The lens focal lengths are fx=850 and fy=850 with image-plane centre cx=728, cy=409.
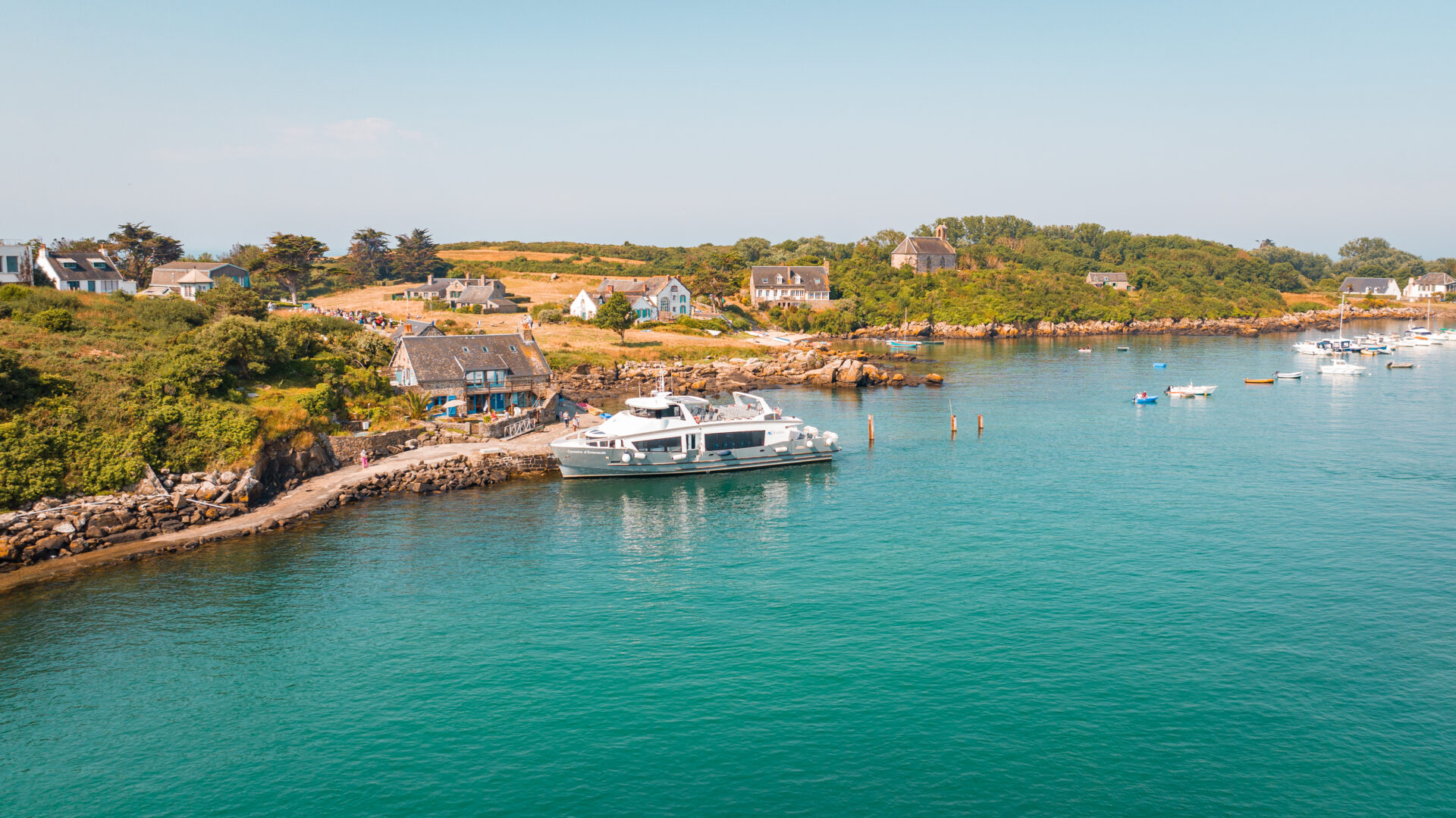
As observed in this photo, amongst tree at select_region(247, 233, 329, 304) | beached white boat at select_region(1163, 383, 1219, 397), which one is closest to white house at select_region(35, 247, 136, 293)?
tree at select_region(247, 233, 329, 304)

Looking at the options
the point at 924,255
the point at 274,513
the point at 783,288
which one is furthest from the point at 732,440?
the point at 924,255

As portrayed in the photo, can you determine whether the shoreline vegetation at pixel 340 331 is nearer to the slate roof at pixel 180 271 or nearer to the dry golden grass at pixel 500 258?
the dry golden grass at pixel 500 258

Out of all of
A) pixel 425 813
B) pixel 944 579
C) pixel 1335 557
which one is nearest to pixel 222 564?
pixel 425 813

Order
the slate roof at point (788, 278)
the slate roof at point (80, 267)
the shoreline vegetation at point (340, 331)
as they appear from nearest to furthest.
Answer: the shoreline vegetation at point (340, 331) → the slate roof at point (80, 267) → the slate roof at point (788, 278)

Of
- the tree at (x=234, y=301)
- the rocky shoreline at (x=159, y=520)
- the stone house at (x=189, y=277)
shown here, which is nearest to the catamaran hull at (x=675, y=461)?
the rocky shoreline at (x=159, y=520)

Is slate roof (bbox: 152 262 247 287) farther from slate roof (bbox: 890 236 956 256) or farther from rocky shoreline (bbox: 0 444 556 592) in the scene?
slate roof (bbox: 890 236 956 256)

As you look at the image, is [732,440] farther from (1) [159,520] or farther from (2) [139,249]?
(2) [139,249]
